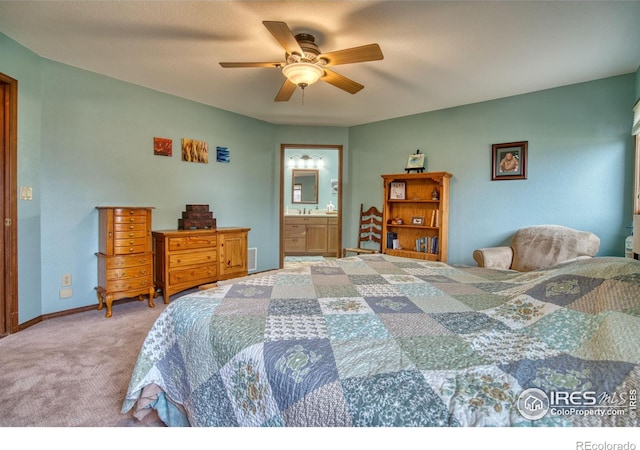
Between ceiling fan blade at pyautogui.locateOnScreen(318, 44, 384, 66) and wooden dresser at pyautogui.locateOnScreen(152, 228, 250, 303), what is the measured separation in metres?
2.34

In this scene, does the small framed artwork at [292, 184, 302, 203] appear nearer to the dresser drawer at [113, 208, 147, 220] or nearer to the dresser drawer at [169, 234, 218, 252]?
the dresser drawer at [169, 234, 218, 252]

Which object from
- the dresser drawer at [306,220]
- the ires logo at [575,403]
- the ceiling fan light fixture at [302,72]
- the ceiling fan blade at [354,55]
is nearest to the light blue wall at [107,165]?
the ceiling fan light fixture at [302,72]

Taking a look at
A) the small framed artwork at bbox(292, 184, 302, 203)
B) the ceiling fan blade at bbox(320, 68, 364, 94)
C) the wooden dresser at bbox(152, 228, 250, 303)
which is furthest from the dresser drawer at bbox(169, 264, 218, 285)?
the small framed artwork at bbox(292, 184, 302, 203)

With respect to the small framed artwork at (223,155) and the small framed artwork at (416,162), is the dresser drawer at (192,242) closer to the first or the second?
the small framed artwork at (223,155)

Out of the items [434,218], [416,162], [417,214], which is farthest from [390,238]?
[416,162]

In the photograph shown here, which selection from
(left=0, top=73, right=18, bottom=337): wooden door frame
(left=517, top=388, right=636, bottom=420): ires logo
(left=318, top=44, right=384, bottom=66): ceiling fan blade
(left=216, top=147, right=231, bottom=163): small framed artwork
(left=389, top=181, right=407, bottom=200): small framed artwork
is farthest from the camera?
(left=389, top=181, right=407, bottom=200): small framed artwork

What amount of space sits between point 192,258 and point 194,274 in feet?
0.61

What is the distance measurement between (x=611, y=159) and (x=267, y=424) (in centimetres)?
384

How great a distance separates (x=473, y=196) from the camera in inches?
151

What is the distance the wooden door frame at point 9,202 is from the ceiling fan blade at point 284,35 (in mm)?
2287

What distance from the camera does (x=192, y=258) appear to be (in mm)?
3441

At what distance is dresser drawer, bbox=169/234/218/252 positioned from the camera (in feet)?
10.8

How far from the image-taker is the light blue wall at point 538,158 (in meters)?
2.96
